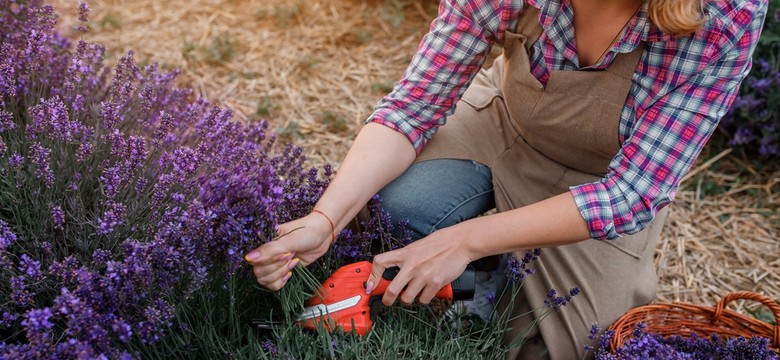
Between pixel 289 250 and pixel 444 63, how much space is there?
625mm

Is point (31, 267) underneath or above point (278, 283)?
above

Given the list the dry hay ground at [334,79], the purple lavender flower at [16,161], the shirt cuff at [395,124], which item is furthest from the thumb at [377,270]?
the dry hay ground at [334,79]

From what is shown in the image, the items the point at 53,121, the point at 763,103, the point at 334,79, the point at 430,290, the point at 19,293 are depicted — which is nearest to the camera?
the point at 19,293

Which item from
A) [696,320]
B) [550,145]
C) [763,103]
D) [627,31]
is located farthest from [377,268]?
[763,103]

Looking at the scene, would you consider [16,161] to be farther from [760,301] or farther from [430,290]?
[760,301]

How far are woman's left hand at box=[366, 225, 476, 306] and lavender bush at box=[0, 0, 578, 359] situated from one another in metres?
0.08

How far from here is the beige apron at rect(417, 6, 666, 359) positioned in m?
1.74

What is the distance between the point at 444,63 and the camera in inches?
71.5

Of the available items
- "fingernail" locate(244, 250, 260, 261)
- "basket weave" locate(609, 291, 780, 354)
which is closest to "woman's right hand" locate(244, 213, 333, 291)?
"fingernail" locate(244, 250, 260, 261)

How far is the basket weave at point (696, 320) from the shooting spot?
1.89m

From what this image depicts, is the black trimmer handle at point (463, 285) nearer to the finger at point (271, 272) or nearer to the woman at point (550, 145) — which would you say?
the woman at point (550, 145)

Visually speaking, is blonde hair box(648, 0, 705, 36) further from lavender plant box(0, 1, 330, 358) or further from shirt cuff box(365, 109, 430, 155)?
lavender plant box(0, 1, 330, 358)

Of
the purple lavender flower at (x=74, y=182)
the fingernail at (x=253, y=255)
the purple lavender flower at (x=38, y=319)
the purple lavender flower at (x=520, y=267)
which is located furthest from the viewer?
the purple lavender flower at (x=520, y=267)

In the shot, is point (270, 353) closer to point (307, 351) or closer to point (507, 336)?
point (307, 351)
